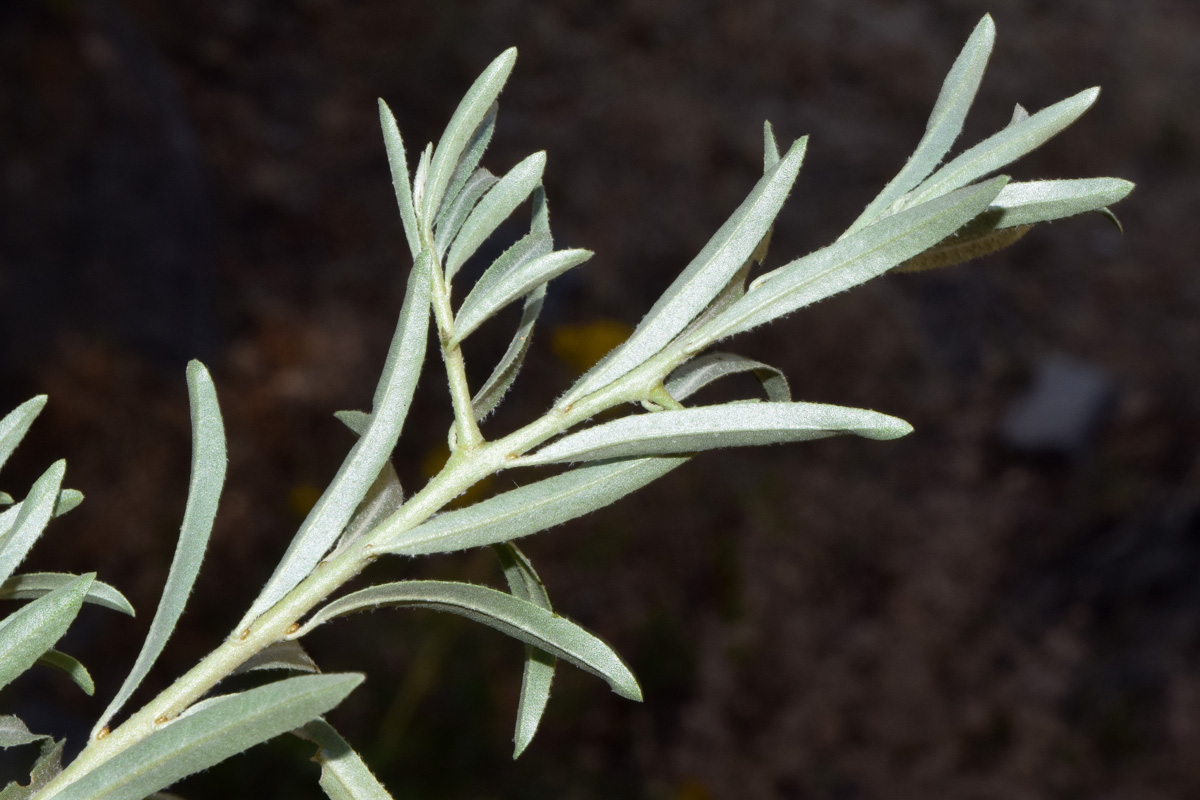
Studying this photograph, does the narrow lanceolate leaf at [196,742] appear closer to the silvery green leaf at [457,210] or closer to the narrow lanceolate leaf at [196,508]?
the narrow lanceolate leaf at [196,508]

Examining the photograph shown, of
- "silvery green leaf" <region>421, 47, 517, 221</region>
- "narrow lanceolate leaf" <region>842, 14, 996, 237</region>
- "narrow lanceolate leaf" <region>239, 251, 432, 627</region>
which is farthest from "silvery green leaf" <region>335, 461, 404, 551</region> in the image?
"narrow lanceolate leaf" <region>842, 14, 996, 237</region>

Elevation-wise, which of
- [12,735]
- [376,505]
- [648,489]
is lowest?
[12,735]

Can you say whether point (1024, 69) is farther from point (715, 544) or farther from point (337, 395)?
point (337, 395)

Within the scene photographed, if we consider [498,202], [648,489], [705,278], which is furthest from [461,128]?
[648,489]

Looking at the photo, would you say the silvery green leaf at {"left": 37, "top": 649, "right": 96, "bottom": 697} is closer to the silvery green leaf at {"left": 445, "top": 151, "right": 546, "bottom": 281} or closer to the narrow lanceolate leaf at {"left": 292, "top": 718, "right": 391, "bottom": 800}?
the narrow lanceolate leaf at {"left": 292, "top": 718, "right": 391, "bottom": 800}

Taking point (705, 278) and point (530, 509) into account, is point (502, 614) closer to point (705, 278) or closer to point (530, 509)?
point (530, 509)

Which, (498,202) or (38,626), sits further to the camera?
(498,202)
